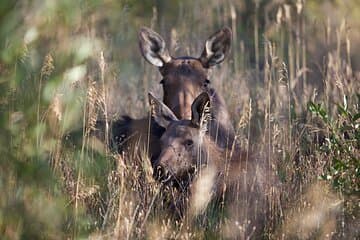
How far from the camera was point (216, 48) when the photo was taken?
34.7 feet

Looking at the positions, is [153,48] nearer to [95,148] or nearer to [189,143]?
[189,143]

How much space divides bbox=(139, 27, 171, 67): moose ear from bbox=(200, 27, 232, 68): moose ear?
0.41m

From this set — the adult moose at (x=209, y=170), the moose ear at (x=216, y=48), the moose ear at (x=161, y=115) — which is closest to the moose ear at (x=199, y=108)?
the adult moose at (x=209, y=170)

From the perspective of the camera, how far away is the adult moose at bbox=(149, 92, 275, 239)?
6672 mm

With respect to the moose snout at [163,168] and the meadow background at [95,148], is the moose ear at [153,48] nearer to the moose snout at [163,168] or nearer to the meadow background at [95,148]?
the meadow background at [95,148]

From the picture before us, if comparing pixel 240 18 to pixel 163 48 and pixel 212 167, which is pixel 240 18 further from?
pixel 212 167

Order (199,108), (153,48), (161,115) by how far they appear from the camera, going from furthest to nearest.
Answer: (153,48)
(161,115)
(199,108)

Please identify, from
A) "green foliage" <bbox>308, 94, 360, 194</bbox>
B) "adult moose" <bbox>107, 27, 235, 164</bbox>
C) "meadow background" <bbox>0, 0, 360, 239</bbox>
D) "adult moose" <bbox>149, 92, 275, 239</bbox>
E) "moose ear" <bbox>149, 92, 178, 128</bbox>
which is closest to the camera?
"meadow background" <bbox>0, 0, 360, 239</bbox>

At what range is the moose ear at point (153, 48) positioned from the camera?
1047 centimetres

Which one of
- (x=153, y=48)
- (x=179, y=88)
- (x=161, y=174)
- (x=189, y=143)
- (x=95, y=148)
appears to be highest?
(x=153, y=48)

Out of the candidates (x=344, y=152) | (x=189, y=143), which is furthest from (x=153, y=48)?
(x=344, y=152)

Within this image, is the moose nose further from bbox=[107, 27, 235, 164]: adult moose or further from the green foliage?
the green foliage

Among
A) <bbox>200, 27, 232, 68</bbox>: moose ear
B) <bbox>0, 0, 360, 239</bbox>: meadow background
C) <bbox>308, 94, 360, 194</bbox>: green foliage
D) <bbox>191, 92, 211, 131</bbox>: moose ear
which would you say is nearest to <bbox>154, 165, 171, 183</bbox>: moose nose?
<bbox>0, 0, 360, 239</bbox>: meadow background

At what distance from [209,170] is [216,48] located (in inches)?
136
